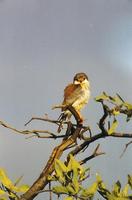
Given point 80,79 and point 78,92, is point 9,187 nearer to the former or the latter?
point 78,92

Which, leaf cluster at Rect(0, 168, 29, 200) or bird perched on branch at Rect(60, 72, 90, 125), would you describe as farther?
bird perched on branch at Rect(60, 72, 90, 125)

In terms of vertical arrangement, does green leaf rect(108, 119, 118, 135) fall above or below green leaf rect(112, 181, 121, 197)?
above

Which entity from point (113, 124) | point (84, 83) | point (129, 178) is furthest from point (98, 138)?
point (84, 83)

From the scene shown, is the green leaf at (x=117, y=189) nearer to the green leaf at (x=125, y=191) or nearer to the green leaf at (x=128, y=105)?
the green leaf at (x=125, y=191)

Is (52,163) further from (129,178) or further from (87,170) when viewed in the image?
(129,178)

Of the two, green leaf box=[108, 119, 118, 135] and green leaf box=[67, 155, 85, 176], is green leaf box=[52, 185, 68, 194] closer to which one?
green leaf box=[67, 155, 85, 176]

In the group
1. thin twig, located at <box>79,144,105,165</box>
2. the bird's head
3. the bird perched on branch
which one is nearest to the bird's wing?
the bird perched on branch

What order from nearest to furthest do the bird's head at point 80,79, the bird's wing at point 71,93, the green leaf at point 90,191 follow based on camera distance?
1. the green leaf at point 90,191
2. the bird's wing at point 71,93
3. the bird's head at point 80,79

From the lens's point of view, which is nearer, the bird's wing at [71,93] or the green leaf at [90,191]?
the green leaf at [90,191]

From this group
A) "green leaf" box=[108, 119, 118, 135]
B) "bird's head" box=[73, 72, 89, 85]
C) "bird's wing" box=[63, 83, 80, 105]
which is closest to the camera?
"green leaf" box=[108, 119, 118, 135]

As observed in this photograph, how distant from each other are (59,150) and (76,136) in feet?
0.32

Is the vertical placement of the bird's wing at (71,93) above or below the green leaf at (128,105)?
above

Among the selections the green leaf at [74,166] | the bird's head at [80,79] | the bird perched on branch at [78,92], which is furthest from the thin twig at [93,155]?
the bird's head at [80,79]

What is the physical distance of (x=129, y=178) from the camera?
1523 millimetres
